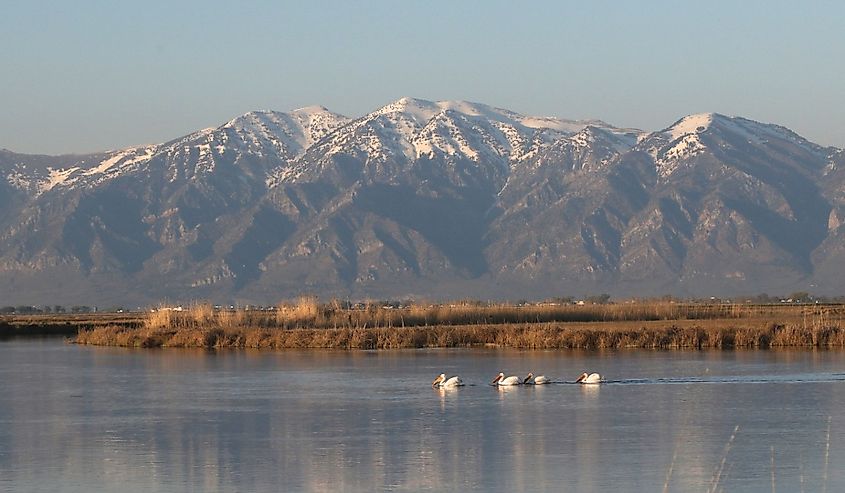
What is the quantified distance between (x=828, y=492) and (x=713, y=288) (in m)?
165

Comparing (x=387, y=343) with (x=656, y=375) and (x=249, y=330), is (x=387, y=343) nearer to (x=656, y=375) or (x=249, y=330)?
(x=249, y=330)

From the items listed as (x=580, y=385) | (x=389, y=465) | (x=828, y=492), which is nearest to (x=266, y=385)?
(x=580, y=385)

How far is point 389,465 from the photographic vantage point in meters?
25.7

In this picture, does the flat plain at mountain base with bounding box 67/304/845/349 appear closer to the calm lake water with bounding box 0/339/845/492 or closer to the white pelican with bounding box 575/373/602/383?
the calm lake water with bounding box 0/339/845/492

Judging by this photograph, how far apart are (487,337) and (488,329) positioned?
96.3 inches

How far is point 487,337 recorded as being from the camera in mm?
60156

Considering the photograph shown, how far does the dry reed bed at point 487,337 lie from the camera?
180 feet

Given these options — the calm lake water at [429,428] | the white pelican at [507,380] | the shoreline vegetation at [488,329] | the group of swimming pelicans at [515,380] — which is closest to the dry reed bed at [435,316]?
the shoreline vegetation at [488,329]

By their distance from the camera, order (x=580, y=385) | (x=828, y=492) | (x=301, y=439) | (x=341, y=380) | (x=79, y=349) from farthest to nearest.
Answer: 1. (x=79, y=349)
2. (x=341, y=380)
3. (x=580, y=385)
4. (x=301, y=439)
5. (x=828, y=492)

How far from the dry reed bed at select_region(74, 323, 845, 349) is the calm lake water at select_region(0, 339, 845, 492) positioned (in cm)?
587

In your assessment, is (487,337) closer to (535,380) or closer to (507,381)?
(535,380)

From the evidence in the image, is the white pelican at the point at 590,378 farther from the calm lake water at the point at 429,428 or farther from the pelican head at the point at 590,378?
the calm lake water at the point at 429,428

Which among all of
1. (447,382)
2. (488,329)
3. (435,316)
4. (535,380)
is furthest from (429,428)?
(435,316)

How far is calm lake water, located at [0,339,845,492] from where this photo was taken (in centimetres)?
2436
